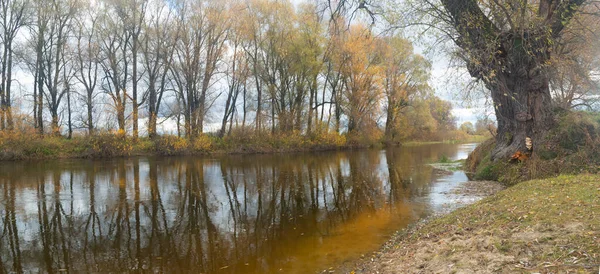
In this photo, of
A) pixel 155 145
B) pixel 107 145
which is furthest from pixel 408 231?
pixel 155 145

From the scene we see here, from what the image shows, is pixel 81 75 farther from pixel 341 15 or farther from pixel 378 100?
pixel 341 15

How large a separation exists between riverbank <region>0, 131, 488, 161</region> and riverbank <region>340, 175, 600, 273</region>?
2883 cm

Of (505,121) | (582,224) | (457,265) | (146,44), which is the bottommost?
(457,265)

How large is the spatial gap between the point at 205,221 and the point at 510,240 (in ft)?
21.0

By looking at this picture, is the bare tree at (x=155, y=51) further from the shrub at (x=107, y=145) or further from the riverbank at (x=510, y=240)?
the riverbank at (x=510, y=240)

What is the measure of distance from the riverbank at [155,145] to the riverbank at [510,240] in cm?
2883

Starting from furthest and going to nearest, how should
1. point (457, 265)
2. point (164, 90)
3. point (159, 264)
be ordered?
point (164, 90) → point (159, 264) → point (457, 265)

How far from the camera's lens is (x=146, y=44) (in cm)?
3362

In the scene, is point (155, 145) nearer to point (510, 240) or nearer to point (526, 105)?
point (526, 105)

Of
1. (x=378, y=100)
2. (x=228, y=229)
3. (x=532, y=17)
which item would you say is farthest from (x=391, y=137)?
(x=228, y=229)

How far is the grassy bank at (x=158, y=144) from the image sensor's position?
1051 inches

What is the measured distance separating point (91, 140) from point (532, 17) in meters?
30.5

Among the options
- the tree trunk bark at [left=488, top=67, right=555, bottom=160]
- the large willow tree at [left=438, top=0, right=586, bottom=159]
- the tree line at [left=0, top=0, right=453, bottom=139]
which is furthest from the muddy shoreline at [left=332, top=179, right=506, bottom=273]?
the tree line at [left=0, top=0, right=453, bottom=139]

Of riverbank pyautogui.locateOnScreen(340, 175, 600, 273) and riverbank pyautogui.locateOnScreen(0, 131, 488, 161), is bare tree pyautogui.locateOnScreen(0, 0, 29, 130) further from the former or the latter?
riverbank pyautogui.locateOnScreen(340, 175, 600, 273)
